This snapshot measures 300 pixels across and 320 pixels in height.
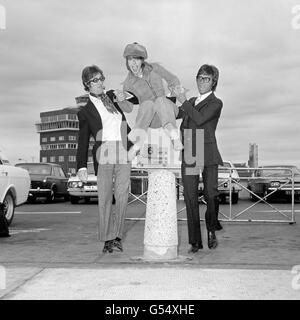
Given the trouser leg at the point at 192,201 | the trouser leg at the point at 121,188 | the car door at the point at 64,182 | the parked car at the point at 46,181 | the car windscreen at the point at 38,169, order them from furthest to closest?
1. the car door at the point at 64,182
2. the car windscreen at the point at 38,169
3. the parked car at the point at 46,181
4. the trouser leg at the point at 192,201
5. the trouser leg at the point at 121,188

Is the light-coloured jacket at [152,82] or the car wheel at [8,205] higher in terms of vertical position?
the light-coloured jacket at [152,82]

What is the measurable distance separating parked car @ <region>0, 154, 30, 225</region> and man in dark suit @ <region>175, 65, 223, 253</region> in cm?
404

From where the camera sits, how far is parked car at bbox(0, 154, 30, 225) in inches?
358

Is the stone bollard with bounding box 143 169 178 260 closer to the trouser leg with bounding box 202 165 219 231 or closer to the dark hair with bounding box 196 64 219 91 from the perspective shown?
the trouser leg with bounding box 202 165 219 231

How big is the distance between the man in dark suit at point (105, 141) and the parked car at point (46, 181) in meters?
13.8

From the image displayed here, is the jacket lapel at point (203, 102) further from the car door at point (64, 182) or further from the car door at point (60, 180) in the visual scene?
the car door at point (64, 182)

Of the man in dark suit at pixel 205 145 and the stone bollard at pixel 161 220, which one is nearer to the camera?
the stone bollard at pixel 161 220

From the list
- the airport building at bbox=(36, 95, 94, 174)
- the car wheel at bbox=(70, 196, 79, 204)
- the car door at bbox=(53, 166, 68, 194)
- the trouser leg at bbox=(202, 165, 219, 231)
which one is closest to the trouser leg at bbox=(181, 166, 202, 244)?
the trouser leg at bbox=(202, 165, 219, 231)

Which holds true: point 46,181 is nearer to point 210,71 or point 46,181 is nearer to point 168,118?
point 210,71

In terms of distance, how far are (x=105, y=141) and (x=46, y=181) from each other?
561 inches

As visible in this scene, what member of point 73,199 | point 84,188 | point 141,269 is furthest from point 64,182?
point 141,269

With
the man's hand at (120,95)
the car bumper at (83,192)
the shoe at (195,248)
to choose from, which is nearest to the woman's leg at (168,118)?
the man's hand at (120,95)

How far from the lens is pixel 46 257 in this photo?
5.88 metres

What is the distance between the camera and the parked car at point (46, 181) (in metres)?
19.5
